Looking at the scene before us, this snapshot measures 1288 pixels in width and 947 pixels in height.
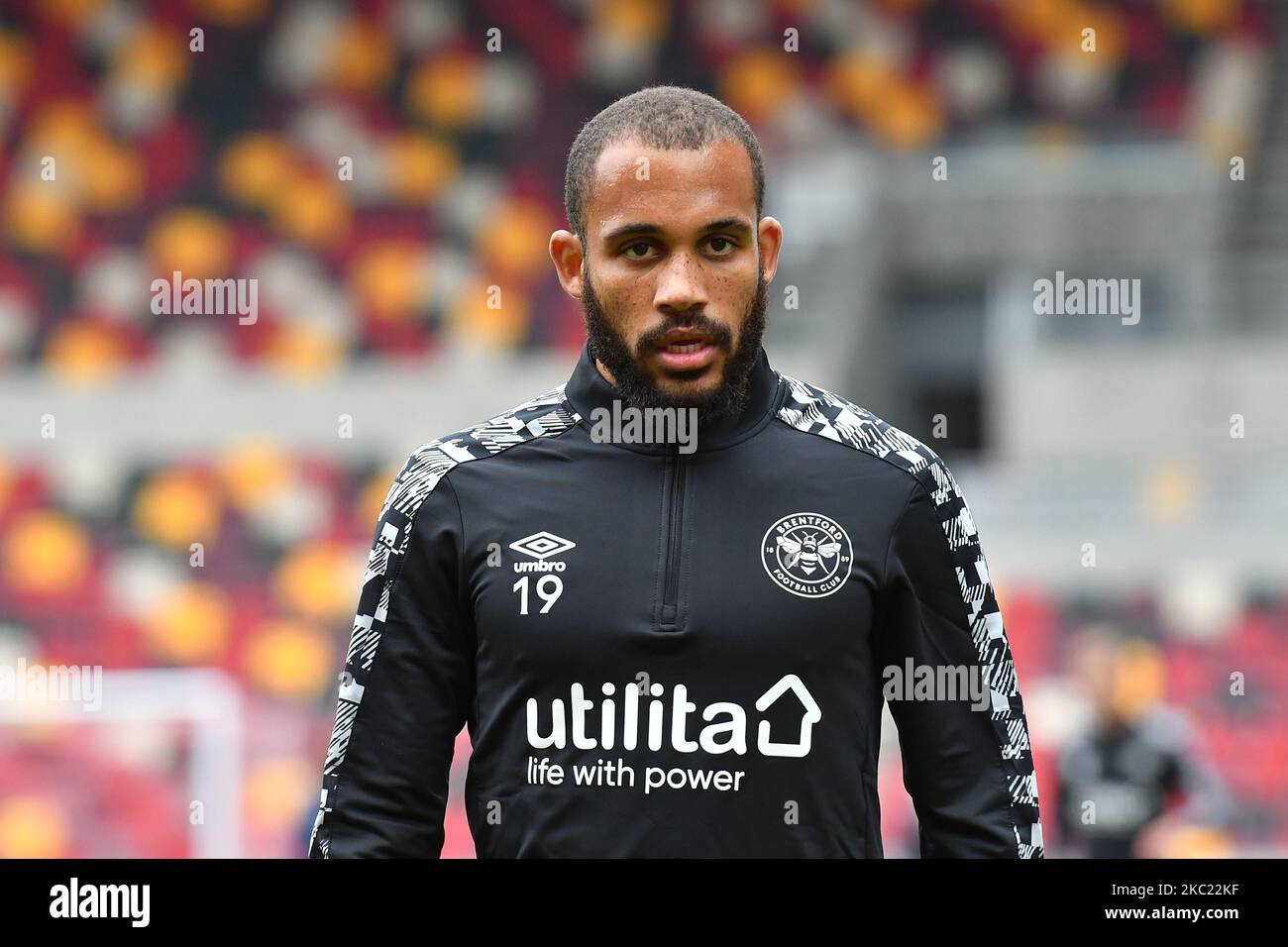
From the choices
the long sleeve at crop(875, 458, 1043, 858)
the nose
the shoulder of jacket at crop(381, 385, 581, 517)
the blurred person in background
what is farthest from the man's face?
the blurred person in background

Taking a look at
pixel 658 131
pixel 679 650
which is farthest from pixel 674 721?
pixel 658 131

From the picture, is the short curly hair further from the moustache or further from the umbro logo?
the umbro logo

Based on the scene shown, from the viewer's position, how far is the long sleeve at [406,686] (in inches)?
68.9

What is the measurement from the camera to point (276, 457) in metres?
9.99

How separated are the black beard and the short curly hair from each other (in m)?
0.08

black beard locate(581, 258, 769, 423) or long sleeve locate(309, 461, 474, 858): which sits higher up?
black beard locate(581, 258, 769, 423)

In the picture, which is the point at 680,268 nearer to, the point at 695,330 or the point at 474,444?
the point at 695,330

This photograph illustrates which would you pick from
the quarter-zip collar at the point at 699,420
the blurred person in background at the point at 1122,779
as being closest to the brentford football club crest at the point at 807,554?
the quarter-zip collar at the point at 699,420

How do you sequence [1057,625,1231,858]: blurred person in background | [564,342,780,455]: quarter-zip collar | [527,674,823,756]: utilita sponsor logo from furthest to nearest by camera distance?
[1057,625,1231,858]: blurred person in background, [564,342,780,455]: quarter-zip collar, [527,674,823,756]: utilita sponsor logo

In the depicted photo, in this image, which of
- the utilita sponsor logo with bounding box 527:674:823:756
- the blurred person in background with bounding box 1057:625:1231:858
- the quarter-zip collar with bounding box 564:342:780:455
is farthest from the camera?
the blurred person in background with bounding box 1057:625:1231:858

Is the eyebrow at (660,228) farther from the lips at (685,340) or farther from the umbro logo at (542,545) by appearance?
the umbro logo at (542,545)

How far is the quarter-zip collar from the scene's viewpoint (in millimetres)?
1792
